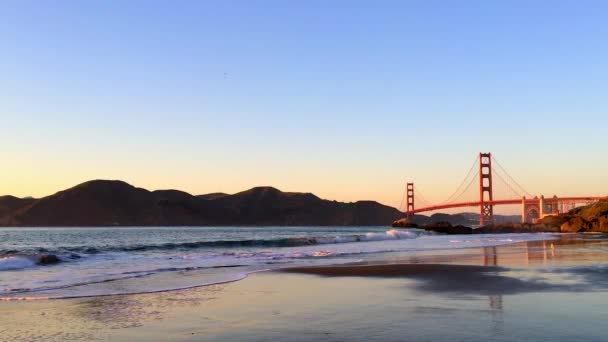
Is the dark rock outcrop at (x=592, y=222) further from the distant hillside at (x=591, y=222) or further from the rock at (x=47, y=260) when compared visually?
the rock at (x=47, y=260)

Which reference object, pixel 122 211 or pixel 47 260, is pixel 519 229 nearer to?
pixel 47 260

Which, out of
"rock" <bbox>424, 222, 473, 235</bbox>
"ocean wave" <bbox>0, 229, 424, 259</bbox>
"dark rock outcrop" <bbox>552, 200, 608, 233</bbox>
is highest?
"dark rock outcrop" <bbox>552, 200, 608, 233</bbox>

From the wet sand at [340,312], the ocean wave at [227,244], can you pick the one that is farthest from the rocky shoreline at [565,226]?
the wet sand at [340,312]

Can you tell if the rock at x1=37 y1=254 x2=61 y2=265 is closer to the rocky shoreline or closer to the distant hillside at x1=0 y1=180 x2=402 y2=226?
the rocky shoreline

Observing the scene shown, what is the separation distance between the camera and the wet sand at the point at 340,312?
7.07 m

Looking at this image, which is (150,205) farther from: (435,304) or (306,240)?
(435,304)

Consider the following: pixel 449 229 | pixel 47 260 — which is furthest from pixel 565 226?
pixel 47 260

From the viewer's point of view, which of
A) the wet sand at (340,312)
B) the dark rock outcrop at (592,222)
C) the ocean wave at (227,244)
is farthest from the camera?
the dark rock outcrop at (592,222)

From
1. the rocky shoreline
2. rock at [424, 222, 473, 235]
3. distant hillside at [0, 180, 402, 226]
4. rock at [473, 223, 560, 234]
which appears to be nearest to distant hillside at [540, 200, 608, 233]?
the rocky shoreline

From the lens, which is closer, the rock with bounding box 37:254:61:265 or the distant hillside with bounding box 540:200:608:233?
the rock with bounding box 37:254:61:265

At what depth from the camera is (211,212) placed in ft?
630

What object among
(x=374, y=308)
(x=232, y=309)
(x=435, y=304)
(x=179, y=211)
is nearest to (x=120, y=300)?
(x=232, y=309)

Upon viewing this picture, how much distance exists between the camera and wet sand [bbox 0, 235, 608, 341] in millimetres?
7066

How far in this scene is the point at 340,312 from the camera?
881cm
